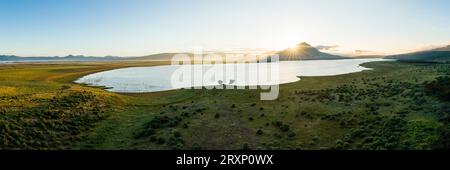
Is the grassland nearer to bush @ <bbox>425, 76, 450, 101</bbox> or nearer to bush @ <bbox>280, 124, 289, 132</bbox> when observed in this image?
bush @ <bbox>280, 124, 289, 132</bbox>

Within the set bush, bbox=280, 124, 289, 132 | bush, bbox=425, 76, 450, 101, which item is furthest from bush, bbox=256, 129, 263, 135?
bush, bbox=425, 76, 450, 101

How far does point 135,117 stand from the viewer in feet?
132

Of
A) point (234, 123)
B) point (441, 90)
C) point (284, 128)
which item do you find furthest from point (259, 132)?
point (441, 90)

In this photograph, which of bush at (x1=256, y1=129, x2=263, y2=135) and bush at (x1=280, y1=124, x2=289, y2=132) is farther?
bush at (x1=280, y1=124, x2=289, y2=132)

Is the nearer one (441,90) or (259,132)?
(259,132)

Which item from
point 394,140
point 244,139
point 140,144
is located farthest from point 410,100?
point 140,144

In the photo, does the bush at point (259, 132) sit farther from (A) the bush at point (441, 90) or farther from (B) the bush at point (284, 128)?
(A) the bush at point (441, 90)

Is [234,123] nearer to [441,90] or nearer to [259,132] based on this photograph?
[259,132]

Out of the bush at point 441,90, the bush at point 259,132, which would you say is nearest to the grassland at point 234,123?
the bush at point 259,132

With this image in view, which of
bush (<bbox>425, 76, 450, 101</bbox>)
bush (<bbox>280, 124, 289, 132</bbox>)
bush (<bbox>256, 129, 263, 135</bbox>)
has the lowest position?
bush (<bbox>256, 129, 263, 135</bbox>)

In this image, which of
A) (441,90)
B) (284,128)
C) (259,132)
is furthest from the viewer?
(441,90)

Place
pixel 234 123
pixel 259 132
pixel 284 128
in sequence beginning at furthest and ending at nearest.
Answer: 1. pixel 234 123
2. pixel 284 128
3. pixel 259 132

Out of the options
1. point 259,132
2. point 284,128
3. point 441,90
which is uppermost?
point 441,90
